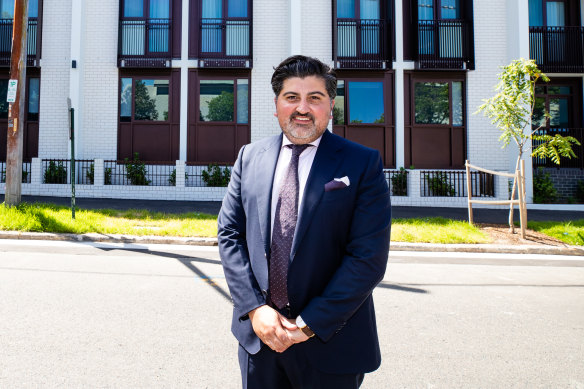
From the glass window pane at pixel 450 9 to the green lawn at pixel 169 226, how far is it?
9851 millimetres

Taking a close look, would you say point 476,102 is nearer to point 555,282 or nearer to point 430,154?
point 430,154

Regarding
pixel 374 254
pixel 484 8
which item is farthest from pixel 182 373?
pixel 484 8

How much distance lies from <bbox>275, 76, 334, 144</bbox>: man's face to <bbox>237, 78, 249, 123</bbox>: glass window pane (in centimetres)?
1404

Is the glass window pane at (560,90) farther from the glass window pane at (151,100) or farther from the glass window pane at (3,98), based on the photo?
the glass window pane at (3,98)

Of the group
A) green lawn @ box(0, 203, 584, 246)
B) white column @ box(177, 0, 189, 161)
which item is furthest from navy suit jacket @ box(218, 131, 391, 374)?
white column @ box(177, 0, 189, 161)

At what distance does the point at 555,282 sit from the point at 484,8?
44.2 feet

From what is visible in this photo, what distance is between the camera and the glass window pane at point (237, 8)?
1542 cm

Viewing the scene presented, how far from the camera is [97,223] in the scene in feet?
26.3

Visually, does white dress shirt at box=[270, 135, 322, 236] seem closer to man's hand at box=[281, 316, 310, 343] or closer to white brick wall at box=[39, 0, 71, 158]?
man's hand at box=[281, 316, 310, 343]

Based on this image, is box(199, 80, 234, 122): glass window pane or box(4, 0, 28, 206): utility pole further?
box(199, 80, 234, 122): glass window pane

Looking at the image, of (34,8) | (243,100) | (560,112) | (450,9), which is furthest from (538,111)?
(34,8)

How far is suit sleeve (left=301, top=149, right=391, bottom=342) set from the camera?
1396 millimetres

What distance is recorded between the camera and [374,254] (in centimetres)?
147

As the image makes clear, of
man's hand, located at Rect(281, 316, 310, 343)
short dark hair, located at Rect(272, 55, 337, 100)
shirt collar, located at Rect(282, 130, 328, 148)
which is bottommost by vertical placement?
man's hand, located at Rect(281, 316, 310, 343)
